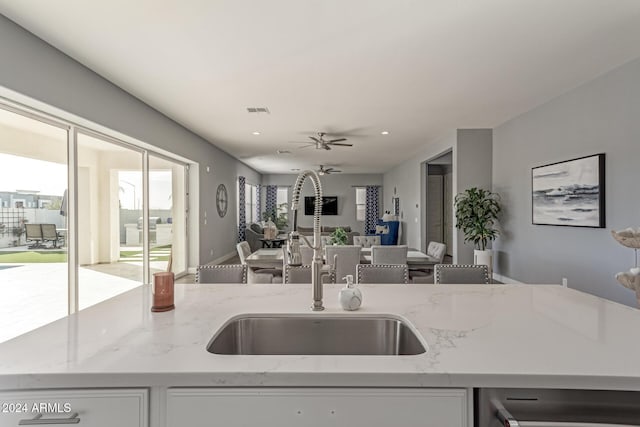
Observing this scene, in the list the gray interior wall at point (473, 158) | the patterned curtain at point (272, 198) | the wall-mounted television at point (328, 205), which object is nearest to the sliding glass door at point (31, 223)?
the gray interior wall at point (473, 158)

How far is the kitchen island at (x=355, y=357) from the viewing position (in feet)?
2.85

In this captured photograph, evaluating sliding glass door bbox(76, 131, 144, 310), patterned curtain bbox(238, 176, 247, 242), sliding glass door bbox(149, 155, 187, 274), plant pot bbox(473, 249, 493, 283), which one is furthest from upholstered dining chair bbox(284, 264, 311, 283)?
patterned curtain bbox(238, 176, 247, 242)

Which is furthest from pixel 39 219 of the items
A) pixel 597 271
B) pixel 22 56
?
pixel 597 271

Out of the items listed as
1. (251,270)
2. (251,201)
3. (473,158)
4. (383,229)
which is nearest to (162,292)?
(251,270)

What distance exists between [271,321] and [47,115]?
Answer: 3116 mm

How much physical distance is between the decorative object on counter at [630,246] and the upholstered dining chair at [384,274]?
137 cm

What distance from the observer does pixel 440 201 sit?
30.0 feet

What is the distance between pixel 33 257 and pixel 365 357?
3.38 meters

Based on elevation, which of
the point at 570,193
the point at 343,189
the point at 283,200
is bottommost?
the point at 570,193

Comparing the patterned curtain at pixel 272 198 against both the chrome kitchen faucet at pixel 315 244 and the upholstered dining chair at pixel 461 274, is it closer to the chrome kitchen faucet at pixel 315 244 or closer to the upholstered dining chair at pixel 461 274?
the upholstered dining chair at pixel 461 274

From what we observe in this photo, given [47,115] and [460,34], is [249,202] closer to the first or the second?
[47,115]

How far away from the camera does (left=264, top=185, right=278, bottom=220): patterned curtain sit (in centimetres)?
1261

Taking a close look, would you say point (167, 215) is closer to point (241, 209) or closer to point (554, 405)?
point (241, 209)

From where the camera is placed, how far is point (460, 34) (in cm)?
260
